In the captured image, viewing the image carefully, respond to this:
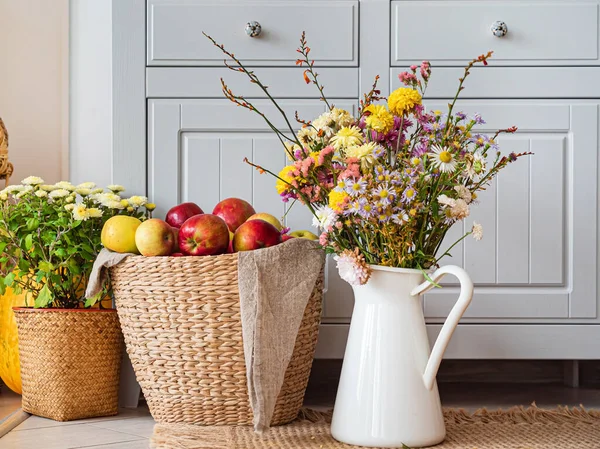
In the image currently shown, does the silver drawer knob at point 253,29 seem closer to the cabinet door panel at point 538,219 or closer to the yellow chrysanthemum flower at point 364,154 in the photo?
the cabinet door panel at point 538,219

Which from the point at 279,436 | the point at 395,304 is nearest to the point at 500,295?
the point at 395,304

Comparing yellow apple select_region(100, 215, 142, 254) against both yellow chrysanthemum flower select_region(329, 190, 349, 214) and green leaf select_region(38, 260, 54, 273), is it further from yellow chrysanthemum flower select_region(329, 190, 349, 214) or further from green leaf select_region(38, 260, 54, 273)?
yellow chrysanthemum flower select_region(329, 190, 349, 214)

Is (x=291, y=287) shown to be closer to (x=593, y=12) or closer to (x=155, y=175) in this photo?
(x=155, y=175)

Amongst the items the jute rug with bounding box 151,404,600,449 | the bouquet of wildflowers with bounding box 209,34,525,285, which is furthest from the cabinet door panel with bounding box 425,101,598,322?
the bouquet of wildflowers with bounding box 209,34,525,285

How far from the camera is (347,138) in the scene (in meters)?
1.04

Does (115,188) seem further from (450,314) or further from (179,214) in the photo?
(450,314)

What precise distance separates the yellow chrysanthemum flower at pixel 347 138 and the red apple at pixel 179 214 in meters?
0.40

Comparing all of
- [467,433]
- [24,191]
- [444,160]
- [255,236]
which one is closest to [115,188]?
[24,191]

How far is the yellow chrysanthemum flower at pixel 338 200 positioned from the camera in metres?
1.01

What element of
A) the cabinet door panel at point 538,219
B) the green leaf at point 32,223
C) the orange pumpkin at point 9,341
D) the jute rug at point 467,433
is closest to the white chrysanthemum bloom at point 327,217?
the jute rug at point 467,433

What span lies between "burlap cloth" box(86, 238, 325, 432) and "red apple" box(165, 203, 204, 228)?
22 centimetres

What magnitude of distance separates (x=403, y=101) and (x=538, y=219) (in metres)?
0.57

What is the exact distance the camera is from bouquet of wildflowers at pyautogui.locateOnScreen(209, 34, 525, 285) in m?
1.02

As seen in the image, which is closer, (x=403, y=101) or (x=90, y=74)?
(x=403, y=101)
